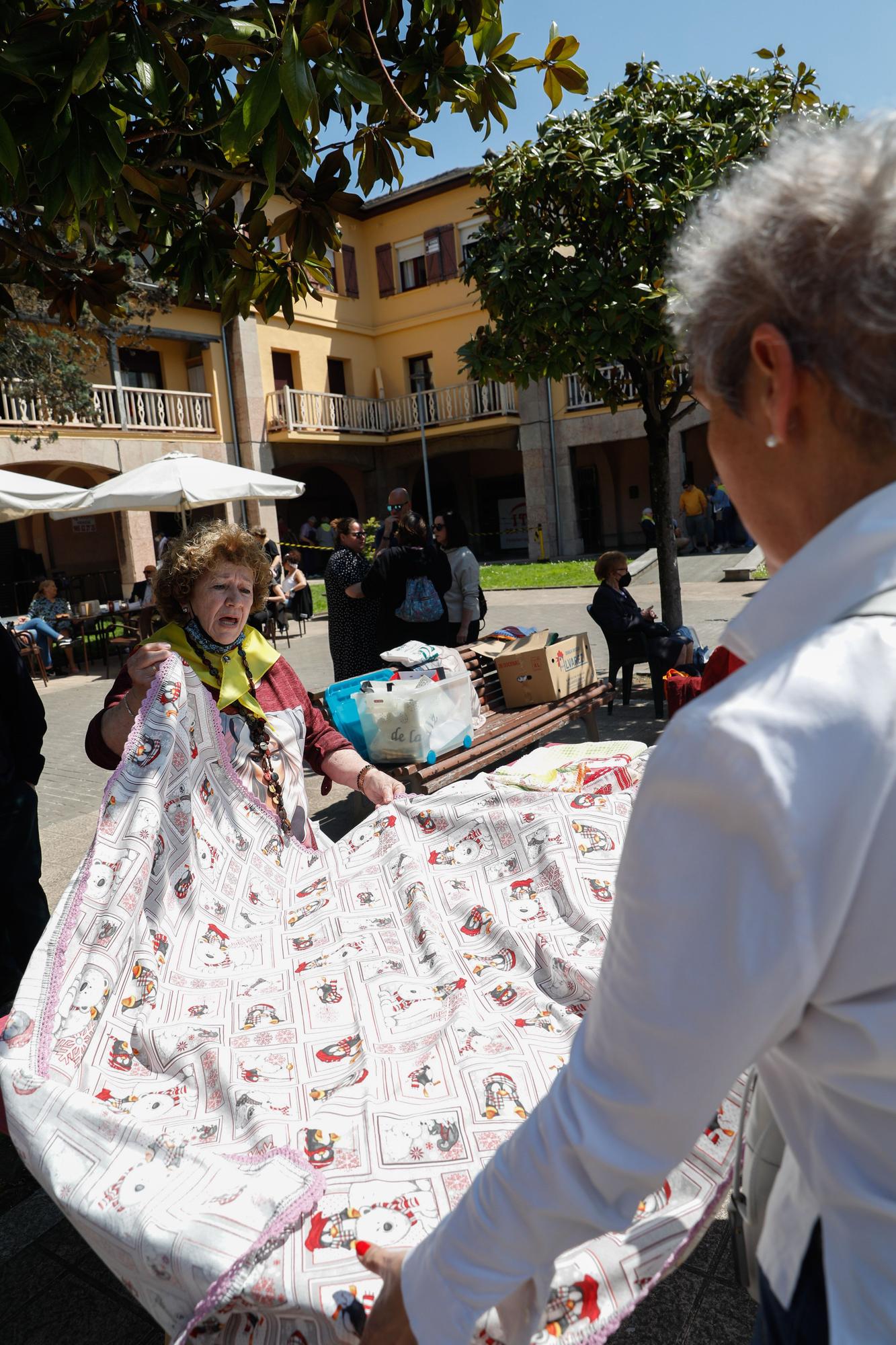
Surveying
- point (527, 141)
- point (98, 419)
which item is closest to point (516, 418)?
point (98, 419)

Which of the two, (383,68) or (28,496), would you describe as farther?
(28,496)

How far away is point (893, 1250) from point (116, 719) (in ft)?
9.30

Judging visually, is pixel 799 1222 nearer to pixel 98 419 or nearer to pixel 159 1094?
pixel 159 1094

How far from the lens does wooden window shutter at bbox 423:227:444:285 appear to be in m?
25.5

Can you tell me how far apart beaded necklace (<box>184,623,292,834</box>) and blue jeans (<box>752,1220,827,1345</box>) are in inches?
93.8

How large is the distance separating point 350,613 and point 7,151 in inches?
187

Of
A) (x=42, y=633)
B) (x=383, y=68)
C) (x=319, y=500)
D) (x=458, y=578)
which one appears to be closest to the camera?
(x=383, y=68)

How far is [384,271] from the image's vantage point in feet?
88.3

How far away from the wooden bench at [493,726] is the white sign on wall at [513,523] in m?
21.6

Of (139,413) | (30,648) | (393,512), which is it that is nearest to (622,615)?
(393,512)

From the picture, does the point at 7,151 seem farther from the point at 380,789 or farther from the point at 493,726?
the point at 493,726

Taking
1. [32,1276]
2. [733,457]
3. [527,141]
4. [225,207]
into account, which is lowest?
[32,1276]

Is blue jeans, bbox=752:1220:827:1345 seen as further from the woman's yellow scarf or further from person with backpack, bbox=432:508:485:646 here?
person with backpack, bbox=432:508:485:646

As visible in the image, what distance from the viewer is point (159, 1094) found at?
78.0 inches
